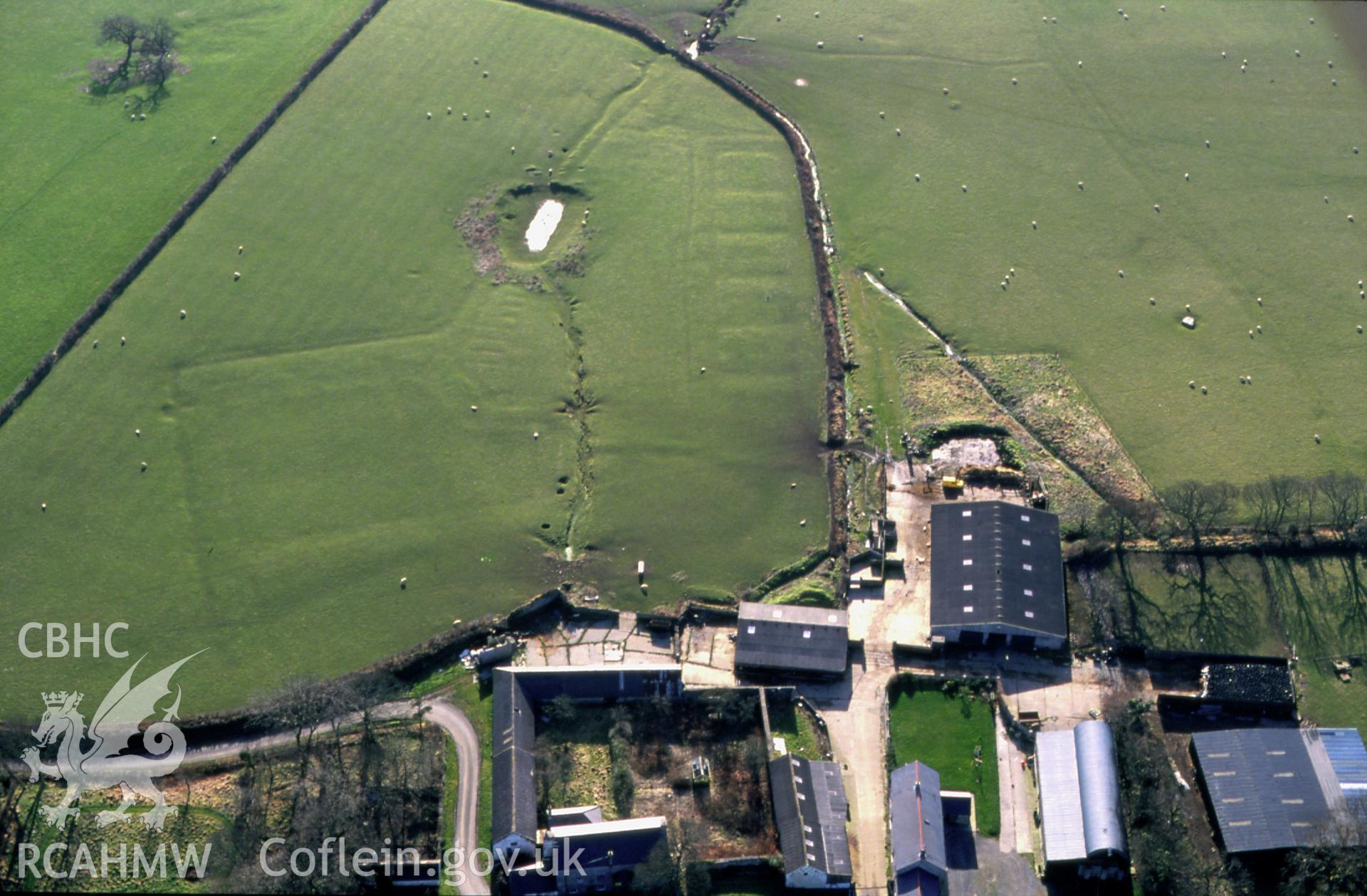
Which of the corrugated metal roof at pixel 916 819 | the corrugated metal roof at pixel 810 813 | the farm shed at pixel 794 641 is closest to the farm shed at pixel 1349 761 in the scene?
the corrugated metal roof at pixel 916 819

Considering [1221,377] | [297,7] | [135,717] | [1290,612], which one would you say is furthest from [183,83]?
[1290,612]

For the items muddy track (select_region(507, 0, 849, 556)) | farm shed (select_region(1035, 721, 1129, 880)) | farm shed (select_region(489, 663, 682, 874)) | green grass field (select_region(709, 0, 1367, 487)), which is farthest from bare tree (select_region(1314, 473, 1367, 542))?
farm shed (select_region(489, 663, 682, 874))

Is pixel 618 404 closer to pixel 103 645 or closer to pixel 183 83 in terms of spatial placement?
pixel 103 645

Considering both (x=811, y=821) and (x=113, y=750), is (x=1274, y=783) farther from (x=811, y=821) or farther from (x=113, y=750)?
(x=113, y=750)

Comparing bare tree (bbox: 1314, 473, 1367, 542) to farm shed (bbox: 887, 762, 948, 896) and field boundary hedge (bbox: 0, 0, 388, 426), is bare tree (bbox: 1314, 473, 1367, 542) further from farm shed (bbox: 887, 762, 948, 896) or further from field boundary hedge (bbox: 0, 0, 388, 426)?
field boundary hedge (bbox: 0, 0, 388, 426)

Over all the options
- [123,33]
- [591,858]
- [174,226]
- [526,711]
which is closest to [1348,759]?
[591,858]

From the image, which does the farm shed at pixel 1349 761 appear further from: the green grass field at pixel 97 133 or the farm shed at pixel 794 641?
the green grass field at pixel 97 133
